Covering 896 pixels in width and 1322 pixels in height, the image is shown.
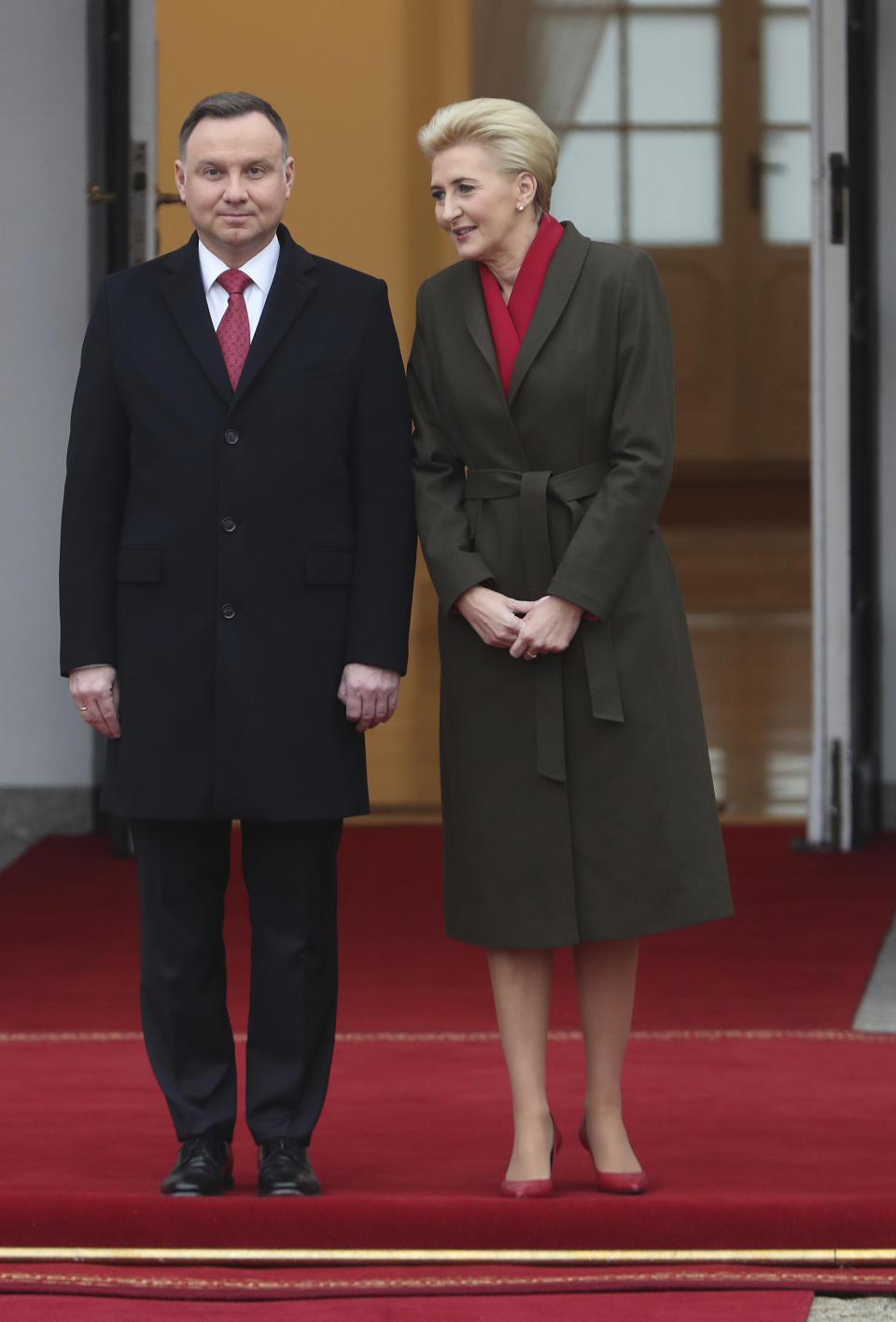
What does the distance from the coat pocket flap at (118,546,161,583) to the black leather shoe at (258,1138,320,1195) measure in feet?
2.16

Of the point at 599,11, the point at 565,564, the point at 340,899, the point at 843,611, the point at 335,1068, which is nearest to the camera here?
the point at 565,564

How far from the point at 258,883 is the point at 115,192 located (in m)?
3.00

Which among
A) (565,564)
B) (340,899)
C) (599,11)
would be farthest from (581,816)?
(599,11)

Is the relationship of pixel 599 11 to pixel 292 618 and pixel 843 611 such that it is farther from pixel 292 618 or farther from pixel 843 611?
pixel 292 618

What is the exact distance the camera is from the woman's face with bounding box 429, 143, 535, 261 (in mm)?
2352

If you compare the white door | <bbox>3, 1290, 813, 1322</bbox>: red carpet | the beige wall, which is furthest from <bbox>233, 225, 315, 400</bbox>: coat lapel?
the beige wall

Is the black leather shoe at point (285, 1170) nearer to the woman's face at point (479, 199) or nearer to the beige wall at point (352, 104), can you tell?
the woman's face at point (479, 199)

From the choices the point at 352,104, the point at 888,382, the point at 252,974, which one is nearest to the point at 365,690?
the point at 252,974

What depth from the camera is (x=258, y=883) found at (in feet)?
8.13

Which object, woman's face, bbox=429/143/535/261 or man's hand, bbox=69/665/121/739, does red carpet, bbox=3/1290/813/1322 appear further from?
woman's face, bbox=429/143/535/261

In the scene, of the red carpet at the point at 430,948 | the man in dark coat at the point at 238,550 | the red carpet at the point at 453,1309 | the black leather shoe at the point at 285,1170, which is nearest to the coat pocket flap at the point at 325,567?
the man in dark coat at the point at 238,550

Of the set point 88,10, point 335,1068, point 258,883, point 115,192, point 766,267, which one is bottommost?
point 335,1068

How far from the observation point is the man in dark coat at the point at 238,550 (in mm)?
2385

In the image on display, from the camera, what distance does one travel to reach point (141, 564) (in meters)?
2.40
